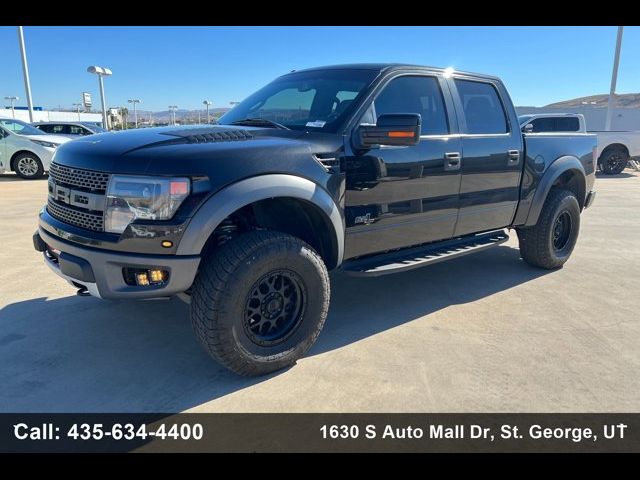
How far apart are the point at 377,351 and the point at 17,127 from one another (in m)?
12.8

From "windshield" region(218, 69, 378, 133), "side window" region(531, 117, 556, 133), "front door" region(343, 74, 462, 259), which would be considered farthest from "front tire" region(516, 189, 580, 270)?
"side window" region(531, 117, 556, 133)

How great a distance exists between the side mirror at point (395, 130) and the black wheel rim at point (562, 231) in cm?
300

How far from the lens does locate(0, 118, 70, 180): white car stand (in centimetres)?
1197

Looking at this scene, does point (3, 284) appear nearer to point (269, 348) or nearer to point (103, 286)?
point (103, 286)

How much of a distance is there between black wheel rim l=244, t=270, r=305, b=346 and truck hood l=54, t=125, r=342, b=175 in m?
0.72

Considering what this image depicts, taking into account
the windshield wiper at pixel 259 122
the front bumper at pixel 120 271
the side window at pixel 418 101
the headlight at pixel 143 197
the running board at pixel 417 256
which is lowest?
the running board at pixel 417 256

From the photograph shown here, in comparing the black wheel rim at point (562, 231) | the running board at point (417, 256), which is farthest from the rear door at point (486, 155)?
the black wheel rim at point (562, 231)

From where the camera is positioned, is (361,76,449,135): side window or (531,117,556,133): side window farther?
(531,117,556,133): side window

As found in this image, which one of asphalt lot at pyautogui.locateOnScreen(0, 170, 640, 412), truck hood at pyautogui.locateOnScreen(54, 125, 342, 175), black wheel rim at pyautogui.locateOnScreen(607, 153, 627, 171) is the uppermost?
truck hood at pyautogui.locateOnScreen(54, 125, 342, 175)

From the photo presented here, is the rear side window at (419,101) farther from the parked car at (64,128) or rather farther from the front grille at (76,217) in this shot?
the parked car at (64,128)

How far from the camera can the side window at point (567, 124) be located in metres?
12.9

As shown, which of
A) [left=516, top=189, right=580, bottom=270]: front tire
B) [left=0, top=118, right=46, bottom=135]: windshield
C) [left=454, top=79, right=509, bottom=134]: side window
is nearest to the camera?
Answer: [left=454, top=79, right=509, bottom=134]: side window

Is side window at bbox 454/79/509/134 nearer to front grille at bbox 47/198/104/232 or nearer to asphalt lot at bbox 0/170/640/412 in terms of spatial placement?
asphalt lot at bbox 0/170/640/412
